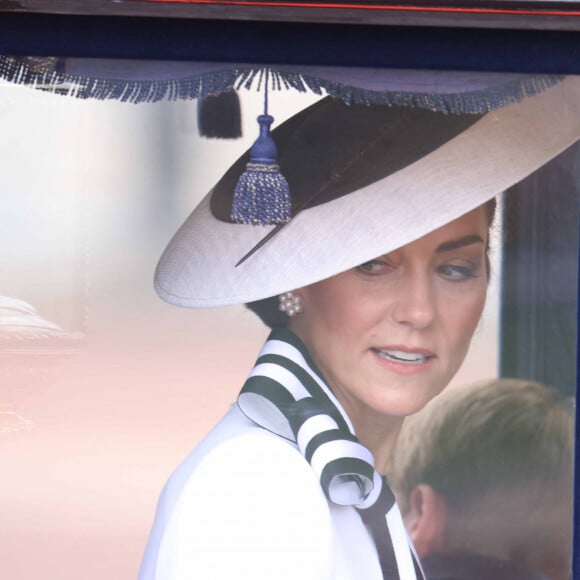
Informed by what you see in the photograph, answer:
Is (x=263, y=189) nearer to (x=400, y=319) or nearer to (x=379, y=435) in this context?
(x=400, y=319)

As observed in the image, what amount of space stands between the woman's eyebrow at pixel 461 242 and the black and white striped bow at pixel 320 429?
1.35 ft

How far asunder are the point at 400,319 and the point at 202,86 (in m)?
0.71

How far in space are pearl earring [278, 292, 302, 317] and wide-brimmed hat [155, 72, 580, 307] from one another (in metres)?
0.02

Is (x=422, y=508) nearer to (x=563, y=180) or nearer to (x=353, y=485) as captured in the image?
(x=353, y=485)

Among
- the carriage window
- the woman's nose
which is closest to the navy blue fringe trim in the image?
the carriage window

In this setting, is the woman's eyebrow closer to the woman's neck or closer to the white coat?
the woman's neck

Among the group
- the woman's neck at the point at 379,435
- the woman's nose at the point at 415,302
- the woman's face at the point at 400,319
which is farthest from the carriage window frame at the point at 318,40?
the woman's neck at the point at 379,435

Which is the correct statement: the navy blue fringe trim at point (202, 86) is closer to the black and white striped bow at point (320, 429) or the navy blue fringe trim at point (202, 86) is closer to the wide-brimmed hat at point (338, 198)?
the wide-brimmed hat at point (338, 198)

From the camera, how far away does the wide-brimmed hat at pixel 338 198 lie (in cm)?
251

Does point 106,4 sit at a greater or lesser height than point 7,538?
greater

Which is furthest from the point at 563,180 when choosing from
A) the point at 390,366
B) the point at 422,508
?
the point at 422,508

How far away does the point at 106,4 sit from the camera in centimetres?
237

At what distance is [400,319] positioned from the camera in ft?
8.36

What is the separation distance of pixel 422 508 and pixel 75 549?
2.72 feet
